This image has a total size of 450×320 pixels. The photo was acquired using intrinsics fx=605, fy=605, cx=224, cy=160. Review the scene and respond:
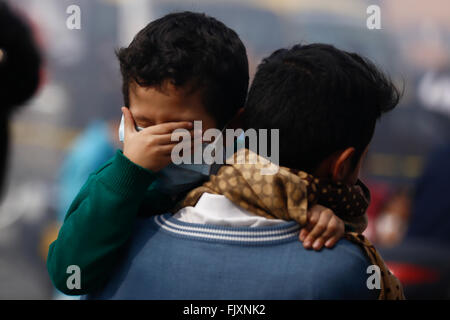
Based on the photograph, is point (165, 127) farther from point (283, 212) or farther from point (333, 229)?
point (333, 229)

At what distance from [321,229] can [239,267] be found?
19 centimetres

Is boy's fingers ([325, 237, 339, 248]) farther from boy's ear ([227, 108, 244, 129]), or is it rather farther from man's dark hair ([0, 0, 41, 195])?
man's dark hair ([0, 0, 41, 195])

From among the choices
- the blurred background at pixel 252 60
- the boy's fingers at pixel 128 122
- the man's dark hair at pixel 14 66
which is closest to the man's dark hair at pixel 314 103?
the boy's fingers at pixel 128 122

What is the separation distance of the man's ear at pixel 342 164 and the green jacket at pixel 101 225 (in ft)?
1.36

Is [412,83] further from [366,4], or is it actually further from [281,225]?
[281,225]

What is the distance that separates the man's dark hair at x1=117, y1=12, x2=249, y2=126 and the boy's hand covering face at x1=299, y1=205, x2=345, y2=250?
13.1 inches

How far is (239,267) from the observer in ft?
4.17

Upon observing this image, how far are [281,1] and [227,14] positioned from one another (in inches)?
Answer: 17.0

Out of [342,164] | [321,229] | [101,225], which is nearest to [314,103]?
[342,164]

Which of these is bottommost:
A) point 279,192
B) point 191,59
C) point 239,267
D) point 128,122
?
point 239,267

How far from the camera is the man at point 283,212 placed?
1.27 meters
